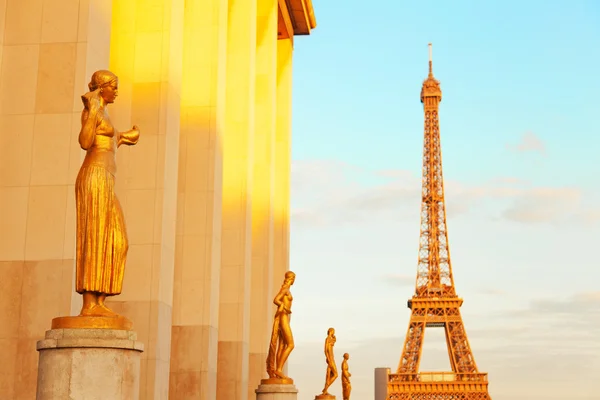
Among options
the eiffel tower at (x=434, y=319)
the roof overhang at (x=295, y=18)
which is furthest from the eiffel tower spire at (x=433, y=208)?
the roof overhang at (x=295, y=18)

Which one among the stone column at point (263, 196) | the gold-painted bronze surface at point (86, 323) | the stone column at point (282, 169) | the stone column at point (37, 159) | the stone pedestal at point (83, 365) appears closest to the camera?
the stone pedestal at point (83, 365)

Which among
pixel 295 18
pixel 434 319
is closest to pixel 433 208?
pixel 434 319

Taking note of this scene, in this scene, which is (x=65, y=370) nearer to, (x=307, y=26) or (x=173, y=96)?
(x=173, y=96)

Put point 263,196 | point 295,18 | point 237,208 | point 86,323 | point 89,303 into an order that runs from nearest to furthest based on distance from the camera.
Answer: point 86,323
point 89,303
point 237,208
point 263,196
point 295,18

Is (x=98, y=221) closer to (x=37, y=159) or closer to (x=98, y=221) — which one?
(x=98, y=221)

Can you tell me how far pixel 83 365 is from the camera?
32.4 ft

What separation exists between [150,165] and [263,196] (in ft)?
44.5

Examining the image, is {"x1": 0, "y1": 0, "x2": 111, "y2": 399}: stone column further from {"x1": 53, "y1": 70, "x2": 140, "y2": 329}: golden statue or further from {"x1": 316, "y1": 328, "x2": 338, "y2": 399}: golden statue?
{"x1": 316, "y1": 328, "x2": 338, "y2": 399}: golden statue

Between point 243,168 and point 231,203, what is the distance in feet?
3.75

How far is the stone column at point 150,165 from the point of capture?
1938 cm

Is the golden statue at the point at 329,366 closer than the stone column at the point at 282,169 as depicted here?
Yes

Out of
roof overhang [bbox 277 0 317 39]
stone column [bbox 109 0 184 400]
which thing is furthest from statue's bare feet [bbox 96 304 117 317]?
roof overhang [bbox 277 0 317 39]

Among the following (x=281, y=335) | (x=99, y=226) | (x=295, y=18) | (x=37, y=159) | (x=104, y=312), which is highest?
(x=295, y=18)

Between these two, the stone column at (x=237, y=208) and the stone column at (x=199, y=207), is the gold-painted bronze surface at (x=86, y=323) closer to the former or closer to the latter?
the stone column at (x=199, y=207)
